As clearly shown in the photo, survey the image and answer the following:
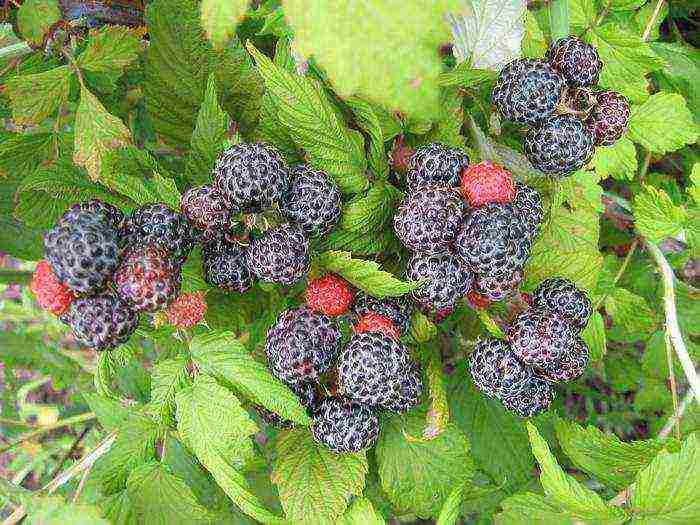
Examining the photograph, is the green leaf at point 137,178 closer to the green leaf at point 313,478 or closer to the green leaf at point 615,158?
the green leaf at point 313,478

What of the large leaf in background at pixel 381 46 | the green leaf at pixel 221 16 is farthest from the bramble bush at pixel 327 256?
the large leaf in background at pixel 381 46

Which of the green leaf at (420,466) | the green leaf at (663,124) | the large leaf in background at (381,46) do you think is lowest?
the green leaf at (420,466)

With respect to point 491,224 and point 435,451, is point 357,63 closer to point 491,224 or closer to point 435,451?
point 491,224

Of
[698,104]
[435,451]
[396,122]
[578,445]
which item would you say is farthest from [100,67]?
[698,104]

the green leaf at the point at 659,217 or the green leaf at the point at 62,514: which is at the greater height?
the green leaf at the point at 659,217

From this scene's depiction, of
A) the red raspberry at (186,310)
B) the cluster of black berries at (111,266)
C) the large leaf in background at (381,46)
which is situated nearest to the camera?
the large leaf in background at (381,46)

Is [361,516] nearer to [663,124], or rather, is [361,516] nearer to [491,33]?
[491,33]

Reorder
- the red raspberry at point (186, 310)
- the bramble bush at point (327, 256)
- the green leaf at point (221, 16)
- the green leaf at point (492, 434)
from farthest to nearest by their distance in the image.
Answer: the green leaf at point (492, 434)
the red raspberry at point (186, 310)
the bramble bush at point (327, 256)
the green leaf at point (221, 16)
